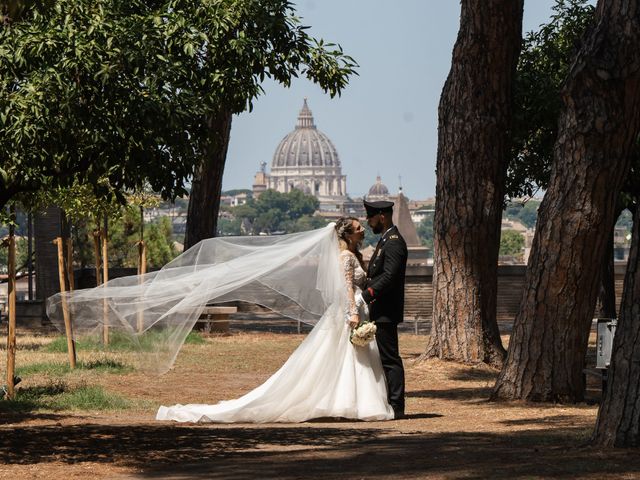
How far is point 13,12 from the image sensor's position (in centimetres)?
772

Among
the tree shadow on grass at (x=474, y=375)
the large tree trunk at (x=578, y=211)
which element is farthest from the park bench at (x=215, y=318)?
the large tree trunk at (x=578, y=211)

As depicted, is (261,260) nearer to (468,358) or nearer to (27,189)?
(27,189)

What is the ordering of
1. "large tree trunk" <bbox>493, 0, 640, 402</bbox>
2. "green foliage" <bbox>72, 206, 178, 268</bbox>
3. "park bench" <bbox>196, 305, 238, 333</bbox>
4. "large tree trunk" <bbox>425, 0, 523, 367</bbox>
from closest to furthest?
"large tree trunk" <bbox>493, 0, 640, 402</bbox>
"large tree trunk" <bbox>425, 0, 523, 367</bbox>
"park bench" <bbox>196, 305, 238, 333</bbox>
"green foliage" <bbox>72, 206, 178, 268</bbox>

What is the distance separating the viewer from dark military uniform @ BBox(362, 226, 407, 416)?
13.0 m

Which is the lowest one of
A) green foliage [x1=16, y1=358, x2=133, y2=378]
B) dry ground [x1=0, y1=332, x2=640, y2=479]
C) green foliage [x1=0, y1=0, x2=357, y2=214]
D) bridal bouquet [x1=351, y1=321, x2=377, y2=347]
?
green foliage [x1=16, y1=358, x2=133, y2=378]

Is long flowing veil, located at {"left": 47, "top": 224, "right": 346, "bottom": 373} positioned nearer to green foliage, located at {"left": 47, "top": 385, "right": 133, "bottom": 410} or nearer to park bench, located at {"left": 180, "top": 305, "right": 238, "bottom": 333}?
green foliage, located at {"left": 47, "top": 385, "right": 133, "bottom": 410}

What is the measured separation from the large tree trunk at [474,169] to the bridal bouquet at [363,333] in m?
6.34

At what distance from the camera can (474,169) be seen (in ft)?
62.4

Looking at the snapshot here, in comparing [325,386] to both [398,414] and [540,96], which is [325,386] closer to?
[398,414]

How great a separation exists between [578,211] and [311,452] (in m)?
4.65

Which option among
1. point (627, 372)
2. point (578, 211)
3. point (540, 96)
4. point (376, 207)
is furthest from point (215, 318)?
point (627, 372)

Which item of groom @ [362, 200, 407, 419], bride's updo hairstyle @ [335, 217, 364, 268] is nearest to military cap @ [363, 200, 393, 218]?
groom @ [362, 200, 407, 419]

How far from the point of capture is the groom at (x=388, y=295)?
13000 millimetres

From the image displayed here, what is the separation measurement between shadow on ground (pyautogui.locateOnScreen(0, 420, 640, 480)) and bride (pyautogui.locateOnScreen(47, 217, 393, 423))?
0.47m
